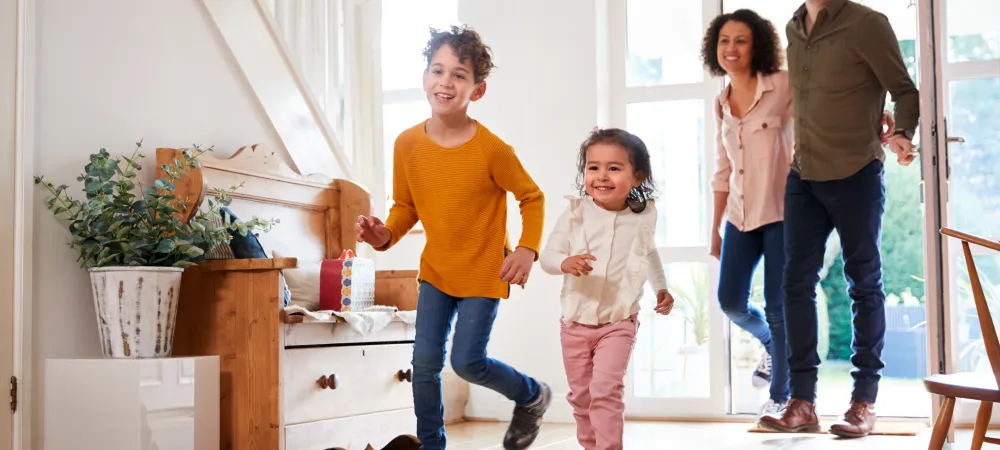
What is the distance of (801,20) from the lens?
2904mm

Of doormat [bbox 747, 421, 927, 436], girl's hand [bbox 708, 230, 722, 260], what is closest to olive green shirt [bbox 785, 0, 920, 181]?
girl's hand [bbox 708, 230, 722, 260]

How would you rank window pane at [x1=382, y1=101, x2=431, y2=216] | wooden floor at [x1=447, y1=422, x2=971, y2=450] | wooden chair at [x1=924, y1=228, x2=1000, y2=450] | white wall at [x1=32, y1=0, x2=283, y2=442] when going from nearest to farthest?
wooden chair at [x1=924, y1=228, x2=1000, y2=450], white wall at [x1=32, y1=0, x2=283, y2=442], wooden floor at [x1=447, y1=422, x2=971, y2=450], window pane at [x1=382, y1=101, x2=431, y2=216]

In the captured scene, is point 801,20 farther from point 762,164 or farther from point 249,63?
point 249,63

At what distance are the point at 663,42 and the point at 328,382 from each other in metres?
2.30

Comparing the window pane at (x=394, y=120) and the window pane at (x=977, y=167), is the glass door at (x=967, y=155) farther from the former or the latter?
the window pane at (x=394, y=120)

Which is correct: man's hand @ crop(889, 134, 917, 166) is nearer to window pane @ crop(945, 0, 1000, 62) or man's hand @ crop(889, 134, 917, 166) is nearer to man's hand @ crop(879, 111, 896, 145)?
man's hand @ crop(879, 111, 896, 145)

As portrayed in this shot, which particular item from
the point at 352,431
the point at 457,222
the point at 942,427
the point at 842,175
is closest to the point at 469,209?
the point at 457,222

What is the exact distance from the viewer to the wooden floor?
9.65ft

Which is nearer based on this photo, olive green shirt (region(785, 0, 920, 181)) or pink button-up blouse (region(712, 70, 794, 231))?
olive green shirt (region(785, 0, 920, 181))

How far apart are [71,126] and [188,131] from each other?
18.6 inches

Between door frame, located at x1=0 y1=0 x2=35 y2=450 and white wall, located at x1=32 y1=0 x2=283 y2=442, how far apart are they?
35 millimetres

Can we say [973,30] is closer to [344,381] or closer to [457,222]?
[457,222]

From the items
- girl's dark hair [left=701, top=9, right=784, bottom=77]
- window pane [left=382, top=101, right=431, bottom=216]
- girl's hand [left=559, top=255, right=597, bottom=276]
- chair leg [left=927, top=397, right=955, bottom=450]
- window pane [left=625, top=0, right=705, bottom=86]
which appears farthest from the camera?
window pane [left=382, top=101, right=431, bottom=216]

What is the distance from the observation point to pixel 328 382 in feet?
9.08
